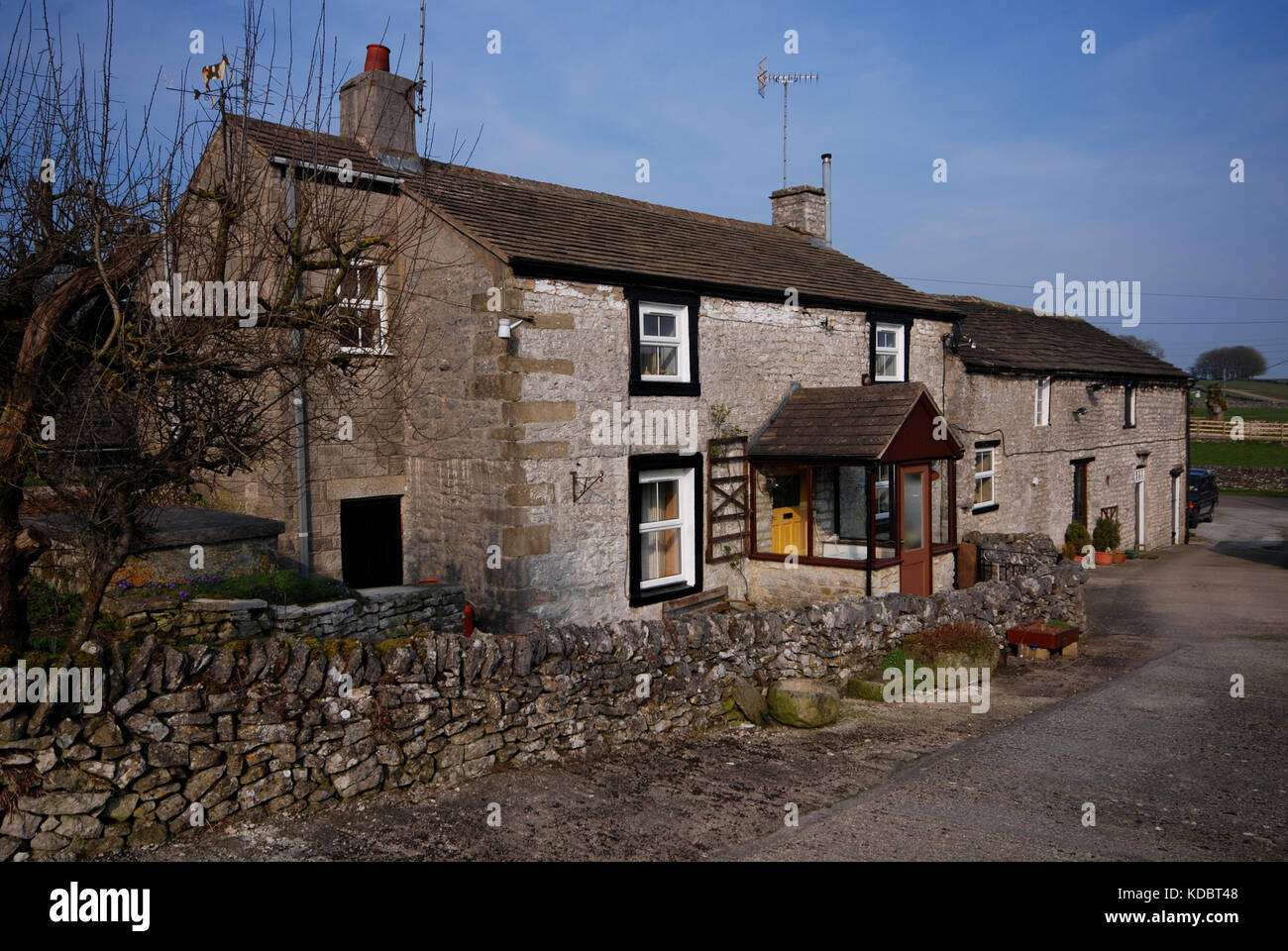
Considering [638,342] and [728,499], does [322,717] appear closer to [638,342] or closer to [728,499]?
[638,342]

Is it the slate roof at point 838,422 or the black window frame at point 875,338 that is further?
the black window frame at point 875,338

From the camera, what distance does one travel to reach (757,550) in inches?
581

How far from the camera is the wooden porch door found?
14898 millimetres

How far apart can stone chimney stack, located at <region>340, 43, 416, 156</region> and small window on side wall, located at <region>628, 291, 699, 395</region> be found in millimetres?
4276

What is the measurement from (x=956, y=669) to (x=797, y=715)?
308 cm

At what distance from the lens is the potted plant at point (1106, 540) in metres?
23.0

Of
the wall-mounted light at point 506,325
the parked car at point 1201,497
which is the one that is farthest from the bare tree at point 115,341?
the parked car at point 1201,497

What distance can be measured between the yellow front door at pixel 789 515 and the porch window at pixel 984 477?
18.8 feet

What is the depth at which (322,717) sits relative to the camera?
6840mm

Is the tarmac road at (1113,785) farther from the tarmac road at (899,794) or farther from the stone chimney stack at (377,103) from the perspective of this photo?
the stone chimney stack at (377,103)

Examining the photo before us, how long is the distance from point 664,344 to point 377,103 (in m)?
5.44

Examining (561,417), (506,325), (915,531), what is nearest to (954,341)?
(915,531)

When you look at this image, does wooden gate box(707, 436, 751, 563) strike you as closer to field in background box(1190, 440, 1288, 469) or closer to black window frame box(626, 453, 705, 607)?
black window frame box(626, 453, 705, 607)

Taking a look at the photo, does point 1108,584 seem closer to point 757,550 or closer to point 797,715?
point 757,550
